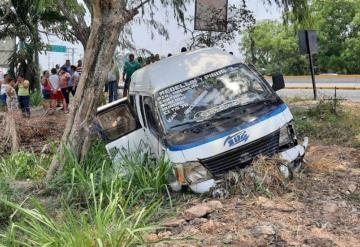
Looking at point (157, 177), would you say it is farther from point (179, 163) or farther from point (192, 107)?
→ point (192, 107)

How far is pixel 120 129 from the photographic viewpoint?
885 cm

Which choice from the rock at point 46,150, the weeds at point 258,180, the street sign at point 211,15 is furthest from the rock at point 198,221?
the street sign at point 211,15

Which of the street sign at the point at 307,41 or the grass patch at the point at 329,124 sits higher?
the street sign at the point at 307,41

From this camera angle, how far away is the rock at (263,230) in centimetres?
509

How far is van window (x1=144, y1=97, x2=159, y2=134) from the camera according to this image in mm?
7470

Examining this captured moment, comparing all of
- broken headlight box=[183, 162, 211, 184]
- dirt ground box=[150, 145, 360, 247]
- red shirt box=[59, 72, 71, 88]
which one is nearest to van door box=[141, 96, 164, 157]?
broken headlight box=[183, 162, 211, 184]

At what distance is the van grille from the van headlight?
6cm

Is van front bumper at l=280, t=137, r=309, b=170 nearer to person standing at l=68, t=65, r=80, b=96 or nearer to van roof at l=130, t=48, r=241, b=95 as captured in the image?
van roof at l=130, t=48, r=241, b=95

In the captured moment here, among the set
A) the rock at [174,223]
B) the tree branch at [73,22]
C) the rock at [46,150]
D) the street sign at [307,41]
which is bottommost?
the rock at [174,223]

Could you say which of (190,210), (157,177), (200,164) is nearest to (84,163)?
(157,177)

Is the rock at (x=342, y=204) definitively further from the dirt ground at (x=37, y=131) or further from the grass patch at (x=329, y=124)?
the dirt ground at (x=37, y=131)

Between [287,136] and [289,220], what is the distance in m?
1.75

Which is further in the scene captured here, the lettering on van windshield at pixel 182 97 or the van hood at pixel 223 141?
the lettering on van windshield at pixel 182 97

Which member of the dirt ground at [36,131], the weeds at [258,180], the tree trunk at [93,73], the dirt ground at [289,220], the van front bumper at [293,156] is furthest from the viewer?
the dirt ground at [36,131]
